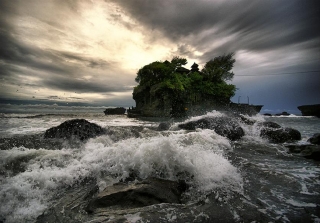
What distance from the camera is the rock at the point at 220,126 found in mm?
9770

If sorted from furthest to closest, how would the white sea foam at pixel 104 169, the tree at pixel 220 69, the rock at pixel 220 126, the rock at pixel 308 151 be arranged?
the tree at pixel 220 69 < the rock at pixel 220 126 < the rock at pixel 308 151 < the white sea foam at pixel 104 169

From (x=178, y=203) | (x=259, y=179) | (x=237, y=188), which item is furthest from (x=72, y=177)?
(x=259, y=179)

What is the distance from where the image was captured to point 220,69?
126 ft

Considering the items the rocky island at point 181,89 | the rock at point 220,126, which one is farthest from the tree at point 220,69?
the rock at point 220,126

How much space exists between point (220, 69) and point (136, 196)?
133 ft

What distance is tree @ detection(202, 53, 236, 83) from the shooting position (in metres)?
38.4

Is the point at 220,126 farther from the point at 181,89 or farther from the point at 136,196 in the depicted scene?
the point at 181,89

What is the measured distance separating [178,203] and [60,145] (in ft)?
20.4

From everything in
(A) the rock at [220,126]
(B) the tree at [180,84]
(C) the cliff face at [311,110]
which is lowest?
(A) the rock at [220,126]

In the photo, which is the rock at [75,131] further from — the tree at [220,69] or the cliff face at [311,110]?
the cliff face at [311,110]

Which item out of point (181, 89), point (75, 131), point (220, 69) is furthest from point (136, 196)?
point (220, 69)

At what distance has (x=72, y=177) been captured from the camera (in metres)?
3.75

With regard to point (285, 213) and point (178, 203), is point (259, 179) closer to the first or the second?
point (285, 213)

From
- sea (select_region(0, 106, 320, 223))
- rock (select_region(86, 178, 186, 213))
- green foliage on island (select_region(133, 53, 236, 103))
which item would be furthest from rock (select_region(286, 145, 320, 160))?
green foliage on island (select_region(133, 53, 236, 103))
